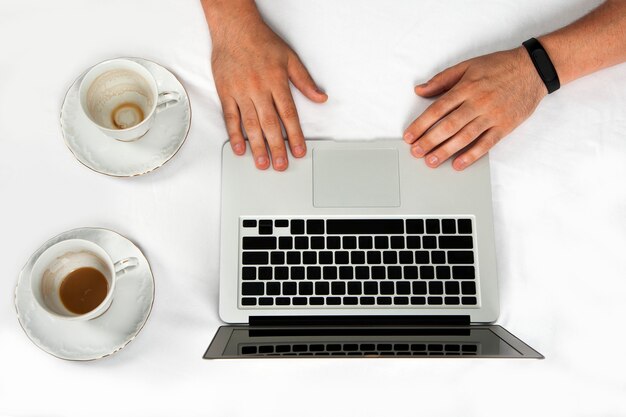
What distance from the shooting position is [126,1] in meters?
0.87

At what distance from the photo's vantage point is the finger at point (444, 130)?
0.81m

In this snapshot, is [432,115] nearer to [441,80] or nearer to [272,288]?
[441,80]

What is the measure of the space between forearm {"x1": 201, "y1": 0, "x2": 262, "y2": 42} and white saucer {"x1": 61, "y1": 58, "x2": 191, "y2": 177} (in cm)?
15

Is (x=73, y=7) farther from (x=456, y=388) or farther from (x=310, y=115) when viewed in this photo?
(x=456, y=388)

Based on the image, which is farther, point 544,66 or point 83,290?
point 544,66

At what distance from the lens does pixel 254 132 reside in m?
0.83

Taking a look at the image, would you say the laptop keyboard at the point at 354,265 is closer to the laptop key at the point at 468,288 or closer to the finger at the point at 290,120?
the laptop key at the point at 468,288

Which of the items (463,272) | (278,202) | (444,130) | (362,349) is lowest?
(362,349)

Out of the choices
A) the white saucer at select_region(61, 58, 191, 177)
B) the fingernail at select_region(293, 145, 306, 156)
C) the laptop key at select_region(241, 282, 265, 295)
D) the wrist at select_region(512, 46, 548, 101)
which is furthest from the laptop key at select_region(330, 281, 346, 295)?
the wrist at select_region(512, 46, 548, 101)

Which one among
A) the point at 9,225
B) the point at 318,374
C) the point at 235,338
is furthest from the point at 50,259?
the point at 318,374

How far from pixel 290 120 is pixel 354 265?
251 mm

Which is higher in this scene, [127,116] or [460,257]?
[127,116]

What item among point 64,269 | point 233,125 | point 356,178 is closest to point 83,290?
point 64,269

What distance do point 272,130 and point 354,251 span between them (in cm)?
23
